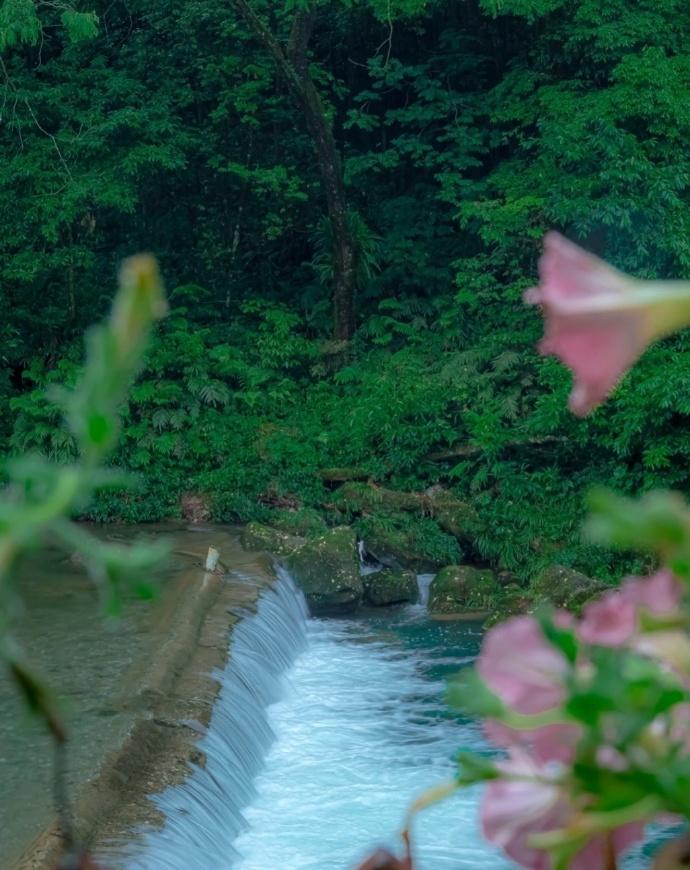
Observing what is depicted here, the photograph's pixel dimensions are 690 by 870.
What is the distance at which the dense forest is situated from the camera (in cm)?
1223

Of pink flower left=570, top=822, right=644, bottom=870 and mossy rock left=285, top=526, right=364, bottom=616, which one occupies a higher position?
pink flower left=570, top=822, right=644, bottom=870

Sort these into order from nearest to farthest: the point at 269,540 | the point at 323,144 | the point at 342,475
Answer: the point at 269,540 → the point at 342,475 → the point at 323,144

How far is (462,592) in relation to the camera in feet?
35.9

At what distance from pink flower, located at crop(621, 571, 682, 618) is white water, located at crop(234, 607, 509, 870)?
16.4 ft

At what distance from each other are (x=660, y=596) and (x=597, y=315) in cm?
9

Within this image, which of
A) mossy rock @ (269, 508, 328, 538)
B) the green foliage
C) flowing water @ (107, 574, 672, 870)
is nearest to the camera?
the green foliage

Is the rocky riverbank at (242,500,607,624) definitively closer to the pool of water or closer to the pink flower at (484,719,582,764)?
the pool of water

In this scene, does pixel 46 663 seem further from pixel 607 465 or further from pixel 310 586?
pixel 607 465

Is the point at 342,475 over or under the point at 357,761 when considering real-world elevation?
over

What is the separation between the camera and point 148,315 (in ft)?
1.10

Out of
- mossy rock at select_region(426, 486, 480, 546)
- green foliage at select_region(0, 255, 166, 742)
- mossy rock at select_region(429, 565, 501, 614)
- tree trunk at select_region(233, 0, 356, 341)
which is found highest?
tree trunk at select_region(233, 0, 356, 341)

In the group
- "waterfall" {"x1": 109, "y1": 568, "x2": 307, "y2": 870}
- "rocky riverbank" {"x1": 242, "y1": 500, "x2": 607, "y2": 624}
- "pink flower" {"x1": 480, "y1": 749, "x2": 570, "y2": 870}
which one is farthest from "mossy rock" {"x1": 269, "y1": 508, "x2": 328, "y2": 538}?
"pink flower" {"x1": 480, "y1": 749, "x2": 570, "y2": 870}

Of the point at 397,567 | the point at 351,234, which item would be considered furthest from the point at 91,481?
the point at 351,234

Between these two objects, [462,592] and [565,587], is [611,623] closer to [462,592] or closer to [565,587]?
[565,587]
